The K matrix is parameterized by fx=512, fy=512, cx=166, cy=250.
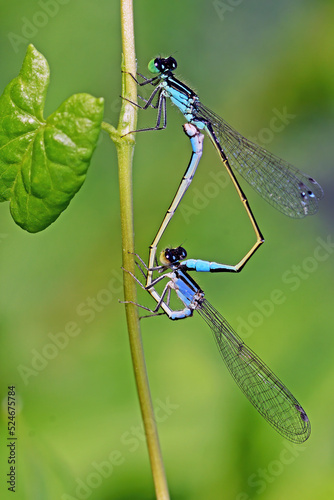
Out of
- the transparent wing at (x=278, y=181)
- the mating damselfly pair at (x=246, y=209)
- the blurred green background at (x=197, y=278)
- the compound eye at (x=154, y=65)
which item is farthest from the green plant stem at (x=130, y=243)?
the transparent wing at (x=278, y=181)

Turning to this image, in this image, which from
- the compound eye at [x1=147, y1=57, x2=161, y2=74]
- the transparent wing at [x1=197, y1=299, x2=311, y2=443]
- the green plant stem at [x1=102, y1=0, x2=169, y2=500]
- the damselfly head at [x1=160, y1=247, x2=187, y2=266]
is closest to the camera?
the green plant stem at [x1=102, y1=0, x2=169, y2=500]

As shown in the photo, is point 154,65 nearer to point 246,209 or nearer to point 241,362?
point 246,209

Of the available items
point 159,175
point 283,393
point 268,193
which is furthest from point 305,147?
point 283,393

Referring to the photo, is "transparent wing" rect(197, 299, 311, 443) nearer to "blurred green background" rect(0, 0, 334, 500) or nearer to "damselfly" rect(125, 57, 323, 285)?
"damselfly" rect(125, 57, 323, 285)

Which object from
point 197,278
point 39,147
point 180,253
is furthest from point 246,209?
point 39,147

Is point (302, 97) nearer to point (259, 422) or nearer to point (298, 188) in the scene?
point (298, 188)

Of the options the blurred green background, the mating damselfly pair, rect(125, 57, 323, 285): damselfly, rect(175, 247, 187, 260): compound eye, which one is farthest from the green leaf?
the blurred green background

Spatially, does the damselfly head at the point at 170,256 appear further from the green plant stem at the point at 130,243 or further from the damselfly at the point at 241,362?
the green plant stem at the point at 130,243
